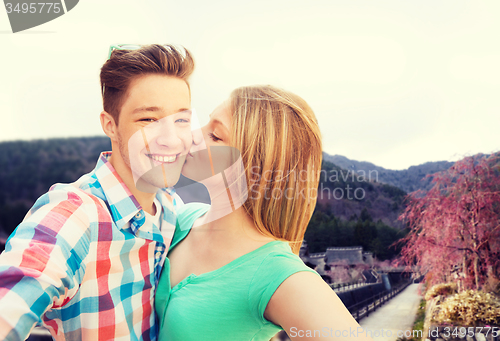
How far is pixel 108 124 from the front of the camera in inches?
31.1

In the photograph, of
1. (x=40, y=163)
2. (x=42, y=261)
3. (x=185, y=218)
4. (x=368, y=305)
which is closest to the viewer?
(x=42, y=261)

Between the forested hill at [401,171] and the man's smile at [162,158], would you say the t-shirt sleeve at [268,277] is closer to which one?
the man's smile at [162,158]

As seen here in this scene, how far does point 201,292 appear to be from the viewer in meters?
0.69

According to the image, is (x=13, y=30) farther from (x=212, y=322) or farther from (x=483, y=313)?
(x=483, y=313)

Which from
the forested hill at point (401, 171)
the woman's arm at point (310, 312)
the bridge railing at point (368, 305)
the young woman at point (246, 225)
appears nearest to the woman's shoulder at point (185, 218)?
the young woman at point (246, 225)

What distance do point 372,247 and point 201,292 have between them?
7.77ft

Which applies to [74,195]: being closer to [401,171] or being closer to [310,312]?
[310,312]

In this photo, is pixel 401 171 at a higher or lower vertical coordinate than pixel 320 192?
higher

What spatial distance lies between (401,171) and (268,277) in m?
2.67

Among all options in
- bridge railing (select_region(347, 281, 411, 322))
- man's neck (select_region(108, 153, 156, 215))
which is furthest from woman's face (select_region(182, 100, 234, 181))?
bridge railing (select_region(347, 281, 411, 322))

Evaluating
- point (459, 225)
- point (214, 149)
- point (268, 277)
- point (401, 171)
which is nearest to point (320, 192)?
point (401, 171)

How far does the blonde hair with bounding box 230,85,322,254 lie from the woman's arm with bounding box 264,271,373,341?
0.65 ft

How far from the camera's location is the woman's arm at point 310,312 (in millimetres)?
502

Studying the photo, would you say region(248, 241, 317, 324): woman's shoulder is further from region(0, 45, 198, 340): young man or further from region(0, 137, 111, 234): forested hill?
region(0, 137, 111, 234): forested hill
